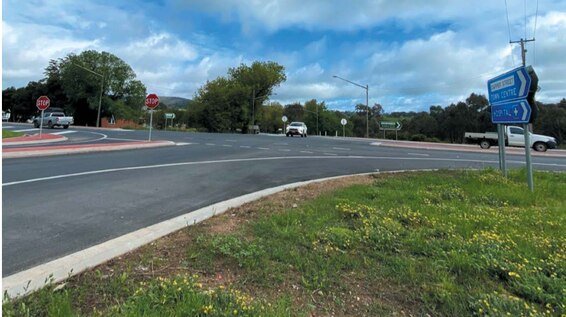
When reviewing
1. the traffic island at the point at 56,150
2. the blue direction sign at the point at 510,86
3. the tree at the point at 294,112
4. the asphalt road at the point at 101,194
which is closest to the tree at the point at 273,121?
the tree at the point at 294,112

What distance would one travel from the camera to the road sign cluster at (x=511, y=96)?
26.9ft

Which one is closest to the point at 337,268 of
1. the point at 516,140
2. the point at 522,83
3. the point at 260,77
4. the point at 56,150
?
the point at 522,83

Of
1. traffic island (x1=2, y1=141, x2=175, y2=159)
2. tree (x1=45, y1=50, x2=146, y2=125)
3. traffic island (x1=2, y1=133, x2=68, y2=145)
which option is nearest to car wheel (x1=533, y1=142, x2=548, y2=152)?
traffic island (x1=2, y1=141, x2=175, y2=159)

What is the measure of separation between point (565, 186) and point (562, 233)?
497 centimetres

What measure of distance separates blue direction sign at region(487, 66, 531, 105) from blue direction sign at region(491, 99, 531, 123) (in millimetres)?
128

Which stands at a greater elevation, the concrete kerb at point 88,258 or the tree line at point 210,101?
the tree line at point 210,101

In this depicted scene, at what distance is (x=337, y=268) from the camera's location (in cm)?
376

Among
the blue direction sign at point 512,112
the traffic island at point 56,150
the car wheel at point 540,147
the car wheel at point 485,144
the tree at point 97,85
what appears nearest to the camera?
the blue direction sign at point 512,112

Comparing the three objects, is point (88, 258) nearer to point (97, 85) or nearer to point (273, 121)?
point (97, 85)

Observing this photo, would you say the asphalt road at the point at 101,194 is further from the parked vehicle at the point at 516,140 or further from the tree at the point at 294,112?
the tree at the point at 294,112

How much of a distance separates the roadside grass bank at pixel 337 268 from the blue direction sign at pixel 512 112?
2.92 m

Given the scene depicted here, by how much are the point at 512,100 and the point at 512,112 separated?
0.92 feet

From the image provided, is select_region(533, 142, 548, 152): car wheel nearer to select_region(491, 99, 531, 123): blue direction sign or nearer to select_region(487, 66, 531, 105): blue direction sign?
select_region(487, 66, 531, 105): blue direction sign

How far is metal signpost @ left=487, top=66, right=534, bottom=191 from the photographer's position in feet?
26.8
